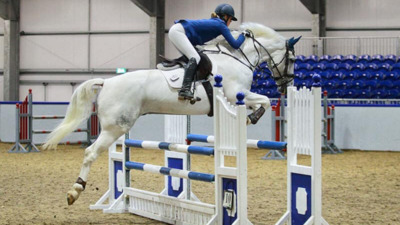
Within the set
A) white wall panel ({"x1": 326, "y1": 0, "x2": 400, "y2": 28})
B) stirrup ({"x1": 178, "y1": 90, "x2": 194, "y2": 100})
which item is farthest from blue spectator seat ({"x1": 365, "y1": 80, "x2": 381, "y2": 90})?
stirrup ({"x1": 178, "y1": 90, "x2": 194, "y2": 100})

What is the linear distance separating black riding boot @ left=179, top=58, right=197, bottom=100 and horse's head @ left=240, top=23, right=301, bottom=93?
2.82 feet

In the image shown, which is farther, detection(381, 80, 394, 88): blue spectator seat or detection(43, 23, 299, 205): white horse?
detection(381, 80, 394, 88): blue spectator seat

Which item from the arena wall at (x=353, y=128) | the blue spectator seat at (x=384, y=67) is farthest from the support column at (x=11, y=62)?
the blue spectator seat at (x=384, y=67)

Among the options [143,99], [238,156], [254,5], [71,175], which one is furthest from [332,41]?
[238,156]

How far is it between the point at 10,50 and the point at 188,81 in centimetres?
1460

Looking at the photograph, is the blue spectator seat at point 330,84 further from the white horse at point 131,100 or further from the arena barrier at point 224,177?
the arena barrier at point 224,177

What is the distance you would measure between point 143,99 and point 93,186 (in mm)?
2460

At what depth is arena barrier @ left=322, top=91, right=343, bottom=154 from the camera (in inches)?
466

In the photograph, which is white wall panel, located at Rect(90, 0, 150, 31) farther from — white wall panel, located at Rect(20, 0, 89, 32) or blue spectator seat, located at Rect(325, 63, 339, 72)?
blue spectator seat, located at Rect(325, 63, 339, 72)

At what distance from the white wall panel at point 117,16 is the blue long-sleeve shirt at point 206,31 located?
1272cm

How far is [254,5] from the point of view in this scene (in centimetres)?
1711

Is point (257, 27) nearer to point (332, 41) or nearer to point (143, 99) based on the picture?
point (143, 99)

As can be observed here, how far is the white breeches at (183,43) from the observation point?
5312mm

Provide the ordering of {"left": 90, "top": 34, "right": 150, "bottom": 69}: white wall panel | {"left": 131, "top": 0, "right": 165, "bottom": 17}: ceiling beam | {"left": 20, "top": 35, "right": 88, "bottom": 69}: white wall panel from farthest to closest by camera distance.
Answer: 1. {"left": 20, "top": 35, "right": 88, "bottom": 69}: white wall panel
2. {"left": 90, "top": 34, "right": 150, "bottom": 69}: white wall panel
3. {"left": 131, "top": 0, "right": 165, "bottom": 17}: ceiling beam
